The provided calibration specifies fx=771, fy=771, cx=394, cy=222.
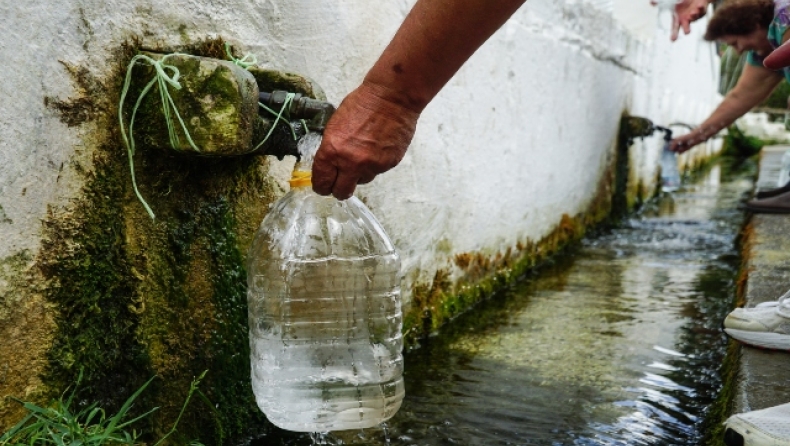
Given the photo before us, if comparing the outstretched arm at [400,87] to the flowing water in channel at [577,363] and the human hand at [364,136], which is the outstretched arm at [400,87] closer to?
the human hand at [364,136]

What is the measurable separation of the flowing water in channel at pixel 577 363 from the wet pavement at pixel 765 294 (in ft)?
0.66

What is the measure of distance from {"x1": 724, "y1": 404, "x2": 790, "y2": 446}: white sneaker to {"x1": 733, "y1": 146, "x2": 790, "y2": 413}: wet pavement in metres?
0.15

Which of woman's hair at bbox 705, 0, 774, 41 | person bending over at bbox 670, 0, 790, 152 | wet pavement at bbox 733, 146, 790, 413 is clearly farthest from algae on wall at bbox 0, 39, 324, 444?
woman's hair at bbox 705, 0, 774, 41

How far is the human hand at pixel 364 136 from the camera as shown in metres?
1.57

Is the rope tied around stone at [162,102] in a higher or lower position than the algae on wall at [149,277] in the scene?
higher

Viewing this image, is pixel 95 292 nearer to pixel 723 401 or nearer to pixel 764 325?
pixel 723 401

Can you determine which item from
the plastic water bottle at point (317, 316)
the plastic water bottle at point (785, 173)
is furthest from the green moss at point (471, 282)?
the plastic water bottle at point (785, 173)

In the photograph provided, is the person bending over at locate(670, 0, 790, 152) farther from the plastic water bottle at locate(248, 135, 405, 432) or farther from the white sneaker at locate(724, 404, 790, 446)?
the plastic water bottle at locate(248, 135, 405, 432)

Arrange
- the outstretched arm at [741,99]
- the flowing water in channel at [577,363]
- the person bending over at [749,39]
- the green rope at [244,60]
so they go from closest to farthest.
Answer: the green rope at [244,60] → the flowing water in channel at [577,363] → the person bending over at [749,39] → the outstretched arm at [741,99]

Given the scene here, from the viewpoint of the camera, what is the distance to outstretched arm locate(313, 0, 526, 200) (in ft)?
4.75

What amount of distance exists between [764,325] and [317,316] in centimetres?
151

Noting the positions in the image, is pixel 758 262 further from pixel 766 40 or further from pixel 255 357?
pixel 255 357

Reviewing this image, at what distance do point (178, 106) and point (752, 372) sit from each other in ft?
5.87

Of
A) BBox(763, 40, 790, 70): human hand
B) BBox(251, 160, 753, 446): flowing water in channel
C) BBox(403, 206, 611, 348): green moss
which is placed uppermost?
BBox(763, 40, 790, 70): human hand
